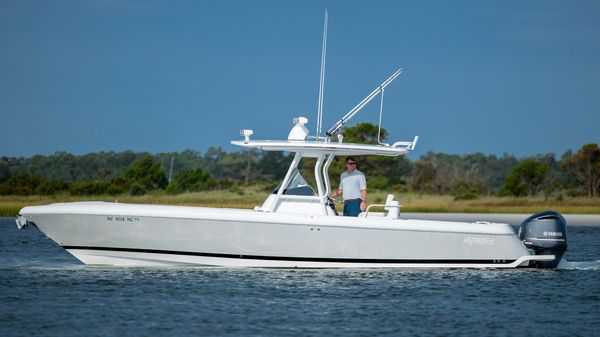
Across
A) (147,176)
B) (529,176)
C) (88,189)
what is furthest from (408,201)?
(147,176)

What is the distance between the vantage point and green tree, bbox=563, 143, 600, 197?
216 ft

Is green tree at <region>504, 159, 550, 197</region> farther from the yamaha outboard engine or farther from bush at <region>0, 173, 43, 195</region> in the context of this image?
the yamaha outboard engine

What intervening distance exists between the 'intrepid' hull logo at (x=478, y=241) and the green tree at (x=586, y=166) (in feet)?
159

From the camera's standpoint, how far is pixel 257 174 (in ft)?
266

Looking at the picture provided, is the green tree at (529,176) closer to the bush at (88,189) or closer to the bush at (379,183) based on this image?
the bush at (379,183)

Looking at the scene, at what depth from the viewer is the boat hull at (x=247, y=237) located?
17.7 m

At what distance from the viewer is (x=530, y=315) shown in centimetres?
1571

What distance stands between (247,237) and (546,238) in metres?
5.42

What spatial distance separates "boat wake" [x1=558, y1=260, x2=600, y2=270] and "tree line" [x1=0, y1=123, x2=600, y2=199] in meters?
33.0

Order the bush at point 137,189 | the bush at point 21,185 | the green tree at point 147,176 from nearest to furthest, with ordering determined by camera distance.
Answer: the bush at point 21,185 → the bush at point 137,189 → the green tree at point 147,176

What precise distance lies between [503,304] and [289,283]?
11.2 feet

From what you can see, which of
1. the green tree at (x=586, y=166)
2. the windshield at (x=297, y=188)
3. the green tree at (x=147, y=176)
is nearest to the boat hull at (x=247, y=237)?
the windshield at (x=297, y=188)

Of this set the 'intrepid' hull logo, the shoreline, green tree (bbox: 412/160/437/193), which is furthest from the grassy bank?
the 'intrepid' hull logo

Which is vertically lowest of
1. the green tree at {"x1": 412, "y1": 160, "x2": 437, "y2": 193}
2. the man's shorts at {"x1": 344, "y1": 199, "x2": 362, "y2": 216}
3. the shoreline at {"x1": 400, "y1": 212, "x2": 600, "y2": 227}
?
the shoreline at {"x1": 400, "y1": 212, "x2": 600, "y2": 227}
